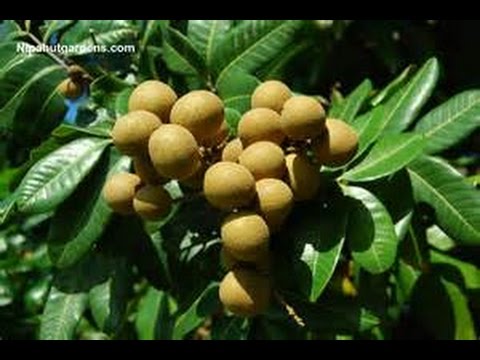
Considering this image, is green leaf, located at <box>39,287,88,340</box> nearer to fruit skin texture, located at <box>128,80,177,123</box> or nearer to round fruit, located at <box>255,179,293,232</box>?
fruit skin texture, located at <box>128,80,177,123</box>

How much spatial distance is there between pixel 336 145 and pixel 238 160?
177mm

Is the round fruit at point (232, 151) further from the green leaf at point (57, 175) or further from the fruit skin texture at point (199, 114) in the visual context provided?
the green leaf at point (57, 175)

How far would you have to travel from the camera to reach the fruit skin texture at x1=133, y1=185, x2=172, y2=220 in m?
1.53

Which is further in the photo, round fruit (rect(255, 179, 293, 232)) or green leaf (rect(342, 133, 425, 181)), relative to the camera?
green leaf (rect(342, 133, 425, 181))

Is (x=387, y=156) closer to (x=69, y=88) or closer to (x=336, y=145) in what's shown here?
(x=336, y=145)

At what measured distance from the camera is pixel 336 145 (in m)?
Answer: 1.50

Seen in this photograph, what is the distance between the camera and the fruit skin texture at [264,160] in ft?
4.75

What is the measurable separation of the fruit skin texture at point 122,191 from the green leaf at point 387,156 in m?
0.41

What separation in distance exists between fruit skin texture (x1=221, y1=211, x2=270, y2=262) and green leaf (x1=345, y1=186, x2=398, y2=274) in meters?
0.23

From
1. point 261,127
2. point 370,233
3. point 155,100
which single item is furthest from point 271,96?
point 370,233

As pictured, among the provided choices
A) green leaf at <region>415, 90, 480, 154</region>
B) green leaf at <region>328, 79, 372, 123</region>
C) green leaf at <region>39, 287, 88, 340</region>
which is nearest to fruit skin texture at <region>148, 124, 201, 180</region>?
green leaf at <region>328, 79, 372, 123</region>

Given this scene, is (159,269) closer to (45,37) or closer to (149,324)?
(149,324)
